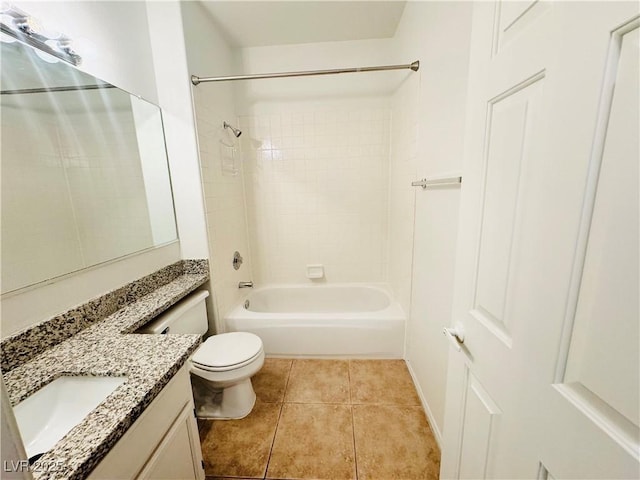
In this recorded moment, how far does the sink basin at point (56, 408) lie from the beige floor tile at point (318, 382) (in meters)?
1.13

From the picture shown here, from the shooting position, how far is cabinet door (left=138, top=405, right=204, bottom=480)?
0.78 metres

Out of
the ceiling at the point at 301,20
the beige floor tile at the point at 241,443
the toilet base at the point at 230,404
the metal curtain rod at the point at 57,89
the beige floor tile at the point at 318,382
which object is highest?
the ceiling at the point at 301,20

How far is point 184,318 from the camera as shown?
1.49 metres

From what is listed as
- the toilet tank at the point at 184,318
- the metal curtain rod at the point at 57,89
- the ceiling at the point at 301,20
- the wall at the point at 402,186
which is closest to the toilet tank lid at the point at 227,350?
the toilet tank at the point at 184,318

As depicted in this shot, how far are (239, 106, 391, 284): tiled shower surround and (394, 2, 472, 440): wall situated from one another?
0.68m

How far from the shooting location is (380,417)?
59.7 inches

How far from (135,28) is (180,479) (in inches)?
86.7

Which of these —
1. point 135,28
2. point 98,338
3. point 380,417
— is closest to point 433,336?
point 380,417

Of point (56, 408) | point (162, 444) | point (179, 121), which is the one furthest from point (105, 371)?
point (179, 121)

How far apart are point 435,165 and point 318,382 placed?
1624 mm

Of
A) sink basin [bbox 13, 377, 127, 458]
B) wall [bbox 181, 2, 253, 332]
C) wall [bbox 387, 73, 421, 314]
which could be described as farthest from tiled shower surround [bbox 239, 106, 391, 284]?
sink basin [bbox 13, 377, 127, 458]

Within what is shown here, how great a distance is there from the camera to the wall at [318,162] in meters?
2.29

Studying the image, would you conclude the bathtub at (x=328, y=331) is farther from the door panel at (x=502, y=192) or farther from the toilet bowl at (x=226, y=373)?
the door panel at (x=502, y=192)

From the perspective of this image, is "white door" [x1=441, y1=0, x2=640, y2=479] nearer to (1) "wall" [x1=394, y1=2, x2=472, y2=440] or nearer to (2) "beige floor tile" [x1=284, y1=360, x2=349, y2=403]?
(1) "wall" [x1=394, y1=2, x2=472, y2=440]
